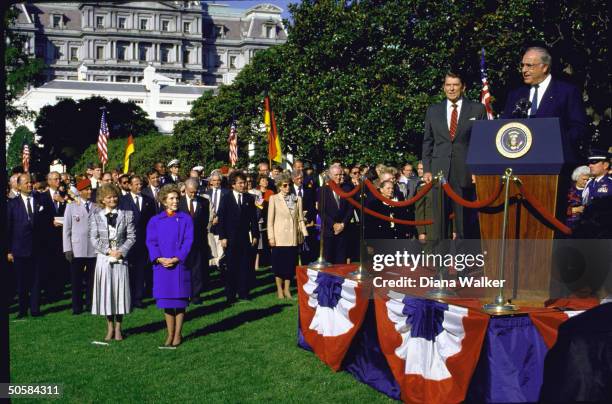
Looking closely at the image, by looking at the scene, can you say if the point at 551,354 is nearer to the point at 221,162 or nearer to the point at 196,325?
the point at 196,325

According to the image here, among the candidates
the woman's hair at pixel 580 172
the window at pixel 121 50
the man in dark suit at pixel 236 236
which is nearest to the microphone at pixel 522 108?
the woman's hair at pixel 580 172

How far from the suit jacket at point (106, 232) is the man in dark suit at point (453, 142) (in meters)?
4.52

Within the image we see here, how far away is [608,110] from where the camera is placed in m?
24.4

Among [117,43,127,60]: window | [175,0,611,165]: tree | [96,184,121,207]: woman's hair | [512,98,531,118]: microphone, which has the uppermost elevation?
[117,43,127,60]: window

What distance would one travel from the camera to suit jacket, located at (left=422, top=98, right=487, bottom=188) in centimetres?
752

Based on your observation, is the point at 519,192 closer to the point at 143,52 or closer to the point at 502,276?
the point at 502,276

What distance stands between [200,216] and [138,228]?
105cm

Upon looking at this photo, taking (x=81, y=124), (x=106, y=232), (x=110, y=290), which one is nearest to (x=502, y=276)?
(x=110, y=290)

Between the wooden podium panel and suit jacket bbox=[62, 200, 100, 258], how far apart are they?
26.0 ft

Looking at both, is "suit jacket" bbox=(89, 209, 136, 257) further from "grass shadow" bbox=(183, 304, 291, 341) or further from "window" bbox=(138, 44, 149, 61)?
"window" bbox=(138, 44, 149, 61)

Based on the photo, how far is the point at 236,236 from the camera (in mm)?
13555

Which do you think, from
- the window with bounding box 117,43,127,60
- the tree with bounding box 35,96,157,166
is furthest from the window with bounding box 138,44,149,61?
the tree with bounding box 35,96,157,166

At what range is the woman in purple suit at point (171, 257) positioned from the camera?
964cm

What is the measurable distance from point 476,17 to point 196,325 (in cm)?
1718
